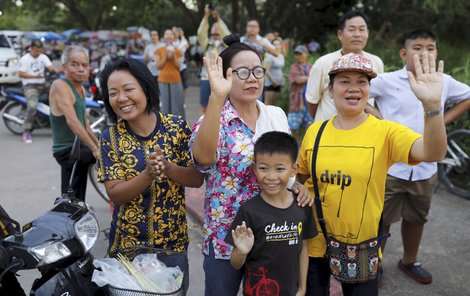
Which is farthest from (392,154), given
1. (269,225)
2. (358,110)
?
(269,225)

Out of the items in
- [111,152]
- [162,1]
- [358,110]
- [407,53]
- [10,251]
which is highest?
[162,1]

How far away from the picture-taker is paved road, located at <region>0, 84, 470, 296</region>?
3.43 m

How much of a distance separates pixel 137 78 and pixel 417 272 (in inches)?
105

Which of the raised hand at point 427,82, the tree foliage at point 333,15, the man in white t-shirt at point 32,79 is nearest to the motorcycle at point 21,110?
the man in white t-shirt at point 32,79

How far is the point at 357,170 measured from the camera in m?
2.11

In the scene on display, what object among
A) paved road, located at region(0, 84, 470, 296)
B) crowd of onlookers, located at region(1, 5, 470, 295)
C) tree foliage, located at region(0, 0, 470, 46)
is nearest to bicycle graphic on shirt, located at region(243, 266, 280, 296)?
crowd of onlookers, located at region(1, 5, 470, 295)

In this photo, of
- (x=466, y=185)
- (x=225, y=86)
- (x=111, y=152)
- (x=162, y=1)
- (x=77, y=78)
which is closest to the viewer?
(x=225, y=86)

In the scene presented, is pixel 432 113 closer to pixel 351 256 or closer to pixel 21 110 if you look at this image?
pixel 351 256

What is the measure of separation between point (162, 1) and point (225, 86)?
2077cm

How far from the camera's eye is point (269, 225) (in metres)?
1.99

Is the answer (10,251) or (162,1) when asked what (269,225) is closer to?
(10,251)

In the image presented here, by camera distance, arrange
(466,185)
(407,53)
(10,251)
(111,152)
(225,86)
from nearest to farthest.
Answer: (10,251), (225,86), (111,152), (407,53), (466,185)

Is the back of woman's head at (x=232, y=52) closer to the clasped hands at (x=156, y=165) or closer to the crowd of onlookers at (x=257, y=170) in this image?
the crowd of onlookers at (x=257, y=170)

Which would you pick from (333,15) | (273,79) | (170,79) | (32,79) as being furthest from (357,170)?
(333,15)
